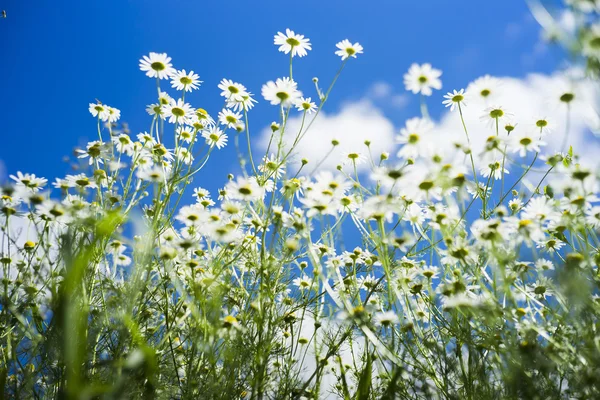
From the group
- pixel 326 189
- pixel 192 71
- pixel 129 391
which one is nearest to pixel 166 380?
pixel 129 391

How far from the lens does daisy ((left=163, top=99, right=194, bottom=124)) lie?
2.47m

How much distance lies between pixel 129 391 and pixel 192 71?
1.98 meters

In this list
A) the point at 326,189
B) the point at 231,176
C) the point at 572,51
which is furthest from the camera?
the point at 231,176

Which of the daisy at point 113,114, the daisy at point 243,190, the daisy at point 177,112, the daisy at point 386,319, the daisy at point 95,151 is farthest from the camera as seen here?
the daisy at point 113,114

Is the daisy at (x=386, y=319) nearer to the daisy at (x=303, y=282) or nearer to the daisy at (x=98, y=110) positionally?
the daisy at (x=303, y=282)

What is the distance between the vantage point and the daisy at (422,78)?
216 cm

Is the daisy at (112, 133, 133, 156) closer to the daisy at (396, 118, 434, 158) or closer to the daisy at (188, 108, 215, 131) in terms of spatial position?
the daisy at (188, 108, 215, 131)

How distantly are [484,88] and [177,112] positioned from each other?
1673 mm

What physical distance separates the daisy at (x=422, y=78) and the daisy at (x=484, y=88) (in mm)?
182

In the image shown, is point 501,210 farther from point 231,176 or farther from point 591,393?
point 231,176

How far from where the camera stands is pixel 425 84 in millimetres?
2176

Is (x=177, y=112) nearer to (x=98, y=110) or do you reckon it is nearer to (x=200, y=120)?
(x=200, y=120)

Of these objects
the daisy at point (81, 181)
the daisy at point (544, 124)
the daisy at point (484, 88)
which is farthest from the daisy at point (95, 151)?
the daisy at point (544, 124)

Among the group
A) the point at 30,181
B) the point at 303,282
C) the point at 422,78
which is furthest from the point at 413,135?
the point at 30,181
